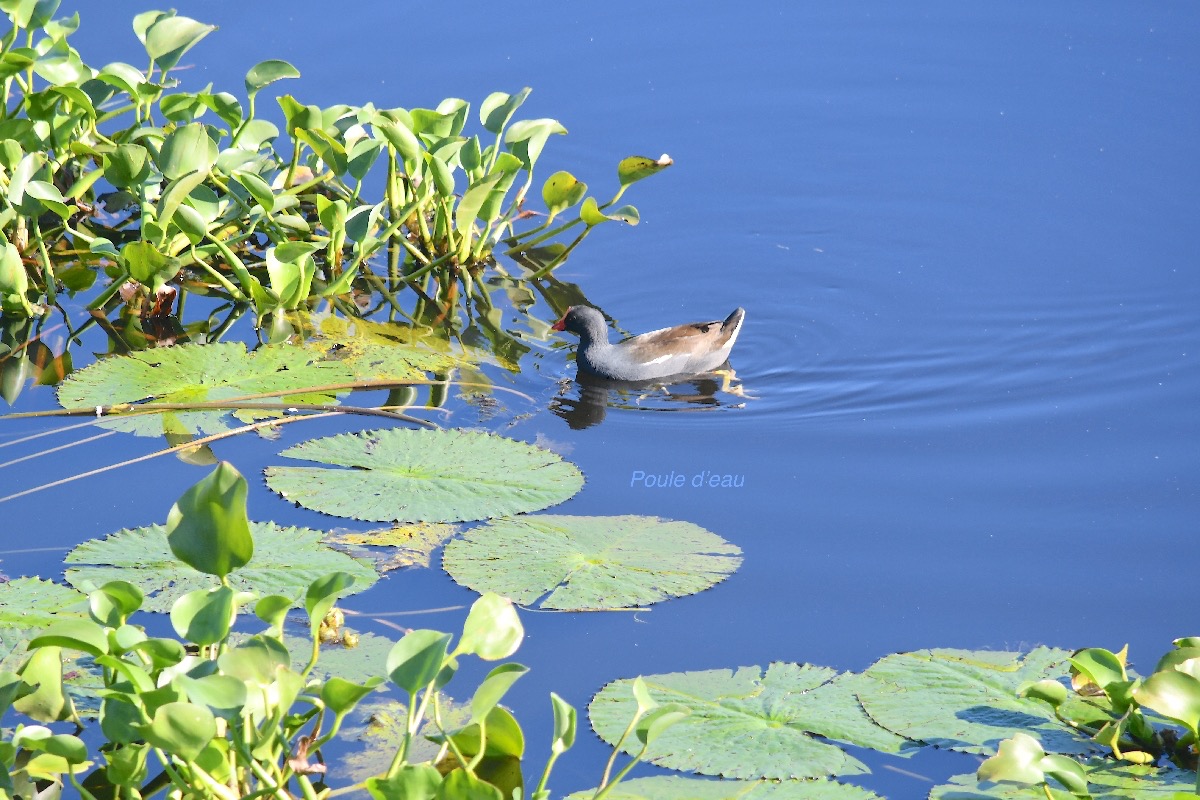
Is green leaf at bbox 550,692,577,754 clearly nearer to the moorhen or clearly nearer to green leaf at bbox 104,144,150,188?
the moorhen

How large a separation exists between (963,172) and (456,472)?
3754 mm

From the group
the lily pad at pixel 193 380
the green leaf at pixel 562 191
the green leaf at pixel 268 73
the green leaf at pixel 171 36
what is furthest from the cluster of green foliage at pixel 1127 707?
the green leaf at pixel 171 36

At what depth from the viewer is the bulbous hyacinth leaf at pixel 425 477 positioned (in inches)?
172

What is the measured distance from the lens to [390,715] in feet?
11.3

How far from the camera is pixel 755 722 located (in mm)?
3348

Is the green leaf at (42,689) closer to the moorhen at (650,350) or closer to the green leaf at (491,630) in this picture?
the green leaf at (491,630)

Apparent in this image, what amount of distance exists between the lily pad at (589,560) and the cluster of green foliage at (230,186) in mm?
1828

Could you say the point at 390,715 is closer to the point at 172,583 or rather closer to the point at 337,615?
the point at 337,615

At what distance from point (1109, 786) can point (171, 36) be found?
472 cm

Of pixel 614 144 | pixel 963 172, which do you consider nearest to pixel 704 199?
pixel 614 144

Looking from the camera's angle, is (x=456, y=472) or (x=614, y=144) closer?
(x=456, y=472)

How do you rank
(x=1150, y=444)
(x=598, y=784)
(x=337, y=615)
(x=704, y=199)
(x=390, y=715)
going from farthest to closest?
(x=704, y=199) → (x=1150, y=444) → (x=337, y=615) → (x=390, y=715) → (x=598, y=784)

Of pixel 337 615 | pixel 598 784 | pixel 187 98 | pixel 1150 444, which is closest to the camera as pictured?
pixel 598 784

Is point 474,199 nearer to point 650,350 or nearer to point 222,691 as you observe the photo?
point 650,350
